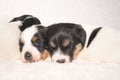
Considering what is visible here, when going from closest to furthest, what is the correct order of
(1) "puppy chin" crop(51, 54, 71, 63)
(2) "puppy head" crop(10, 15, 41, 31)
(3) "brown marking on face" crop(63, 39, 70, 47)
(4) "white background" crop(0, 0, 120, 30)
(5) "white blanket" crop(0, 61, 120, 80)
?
1. (5) "white blanket" crop(0, 61, 120, 80)
2. (1) "puppy chin" crop(51, 54, 71, 63)
3. (3) "brown marking on face" crop(63, 39, 70, 47)
4. (2) "puppy head" crop(10, 15, 41, 31)
5. (4) "white background" crop(0, 0, 120, 30)

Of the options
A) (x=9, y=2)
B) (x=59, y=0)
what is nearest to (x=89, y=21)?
(x=59, y=0)

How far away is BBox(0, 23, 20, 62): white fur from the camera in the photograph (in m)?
1.81

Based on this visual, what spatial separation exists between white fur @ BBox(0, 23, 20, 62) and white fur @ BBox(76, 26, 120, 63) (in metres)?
0.48

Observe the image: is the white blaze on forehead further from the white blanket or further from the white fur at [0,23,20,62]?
the white blanket

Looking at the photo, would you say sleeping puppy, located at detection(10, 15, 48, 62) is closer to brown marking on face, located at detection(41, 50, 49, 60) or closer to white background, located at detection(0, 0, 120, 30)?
brown marking on face, located at detection(41, 50, 49, 60)

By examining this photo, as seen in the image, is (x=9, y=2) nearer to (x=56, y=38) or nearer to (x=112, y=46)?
(x=56, y=38)

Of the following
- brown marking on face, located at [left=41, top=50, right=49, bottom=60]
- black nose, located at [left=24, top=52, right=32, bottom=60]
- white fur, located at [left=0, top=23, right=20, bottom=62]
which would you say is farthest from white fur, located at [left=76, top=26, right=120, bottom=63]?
white fur, located at [left=0, top=23, right=20, bottom=62]

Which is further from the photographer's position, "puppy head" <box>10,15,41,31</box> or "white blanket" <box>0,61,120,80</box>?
Answer: "puppy head" <box>10,15,41,31</box>

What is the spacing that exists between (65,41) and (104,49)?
0.28 metres

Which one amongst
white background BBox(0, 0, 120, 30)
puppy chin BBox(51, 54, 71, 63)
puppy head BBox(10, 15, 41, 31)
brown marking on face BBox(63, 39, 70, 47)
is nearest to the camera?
puppy chin BBox(51, 54, 71, 63)

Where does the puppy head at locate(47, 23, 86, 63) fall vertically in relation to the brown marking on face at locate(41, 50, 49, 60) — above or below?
above

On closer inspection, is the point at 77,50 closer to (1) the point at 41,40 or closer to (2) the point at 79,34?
(2) the point at 79,34

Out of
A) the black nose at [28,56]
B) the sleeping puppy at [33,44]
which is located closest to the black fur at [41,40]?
the sleeping puppy at [33,44]

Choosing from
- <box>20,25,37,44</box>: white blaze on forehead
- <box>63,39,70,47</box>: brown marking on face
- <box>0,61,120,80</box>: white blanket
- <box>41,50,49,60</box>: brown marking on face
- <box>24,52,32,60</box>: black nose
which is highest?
<box>20,25,37,44</box>: white blaze on forehead
